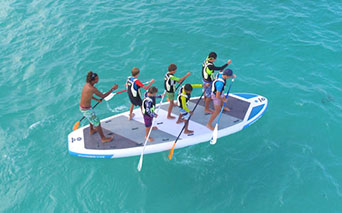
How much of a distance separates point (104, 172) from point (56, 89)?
5.51m

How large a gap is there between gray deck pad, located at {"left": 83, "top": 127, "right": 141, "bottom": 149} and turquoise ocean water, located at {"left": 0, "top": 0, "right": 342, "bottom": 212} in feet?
2.32

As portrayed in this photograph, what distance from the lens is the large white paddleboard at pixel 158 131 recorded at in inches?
356

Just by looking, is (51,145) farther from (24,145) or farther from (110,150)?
(110,150)

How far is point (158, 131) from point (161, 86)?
11.5 ft

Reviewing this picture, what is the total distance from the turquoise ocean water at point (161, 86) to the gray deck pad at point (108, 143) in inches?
27.8

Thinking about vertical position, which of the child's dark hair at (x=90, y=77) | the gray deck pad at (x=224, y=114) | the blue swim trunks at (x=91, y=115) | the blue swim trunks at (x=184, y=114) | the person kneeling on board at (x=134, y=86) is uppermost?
the child's dark hair at (x=90, y=77)

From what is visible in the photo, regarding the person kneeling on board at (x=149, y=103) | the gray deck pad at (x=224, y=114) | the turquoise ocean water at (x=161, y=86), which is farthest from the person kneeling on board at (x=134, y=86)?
the turquoise ocean water at (x=161, y=86)

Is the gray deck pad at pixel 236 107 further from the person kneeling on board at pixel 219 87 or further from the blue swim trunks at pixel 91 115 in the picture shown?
the blue swim trunks at pixel 91 115

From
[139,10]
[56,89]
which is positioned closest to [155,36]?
[139,10]

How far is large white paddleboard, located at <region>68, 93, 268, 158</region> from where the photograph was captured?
905 cm

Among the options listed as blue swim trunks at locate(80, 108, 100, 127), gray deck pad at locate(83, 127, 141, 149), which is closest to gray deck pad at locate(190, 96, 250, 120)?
gray deck pad at locate(83, 127, 141, 149)

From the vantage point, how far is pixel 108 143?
927 cm

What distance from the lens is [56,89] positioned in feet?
41.0

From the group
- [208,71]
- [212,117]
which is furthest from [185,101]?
[208,71]
